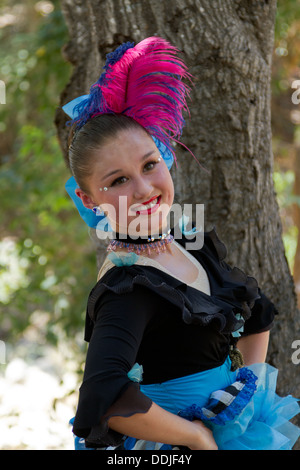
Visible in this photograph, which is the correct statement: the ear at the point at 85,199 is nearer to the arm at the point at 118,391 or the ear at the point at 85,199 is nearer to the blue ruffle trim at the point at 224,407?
the arm at the point at 118,391

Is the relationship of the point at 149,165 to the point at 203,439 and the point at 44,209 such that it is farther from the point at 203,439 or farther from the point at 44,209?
the point at 44,209

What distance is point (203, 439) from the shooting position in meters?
1.36

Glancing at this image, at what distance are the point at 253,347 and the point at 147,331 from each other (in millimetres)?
502

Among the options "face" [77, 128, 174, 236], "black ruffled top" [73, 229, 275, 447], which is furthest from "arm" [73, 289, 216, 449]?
"face" [77, 128, 174, 236]

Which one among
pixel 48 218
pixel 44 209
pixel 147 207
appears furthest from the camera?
pixel 44 209

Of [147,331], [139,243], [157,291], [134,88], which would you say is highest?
[134,88]

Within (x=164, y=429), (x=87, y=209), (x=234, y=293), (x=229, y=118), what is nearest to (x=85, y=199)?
(x=87, y=209)

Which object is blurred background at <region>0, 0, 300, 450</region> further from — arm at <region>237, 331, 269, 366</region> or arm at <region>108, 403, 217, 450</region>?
arm at <region>108, 403, 217, 450</region>

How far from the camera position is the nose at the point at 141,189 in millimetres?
1409

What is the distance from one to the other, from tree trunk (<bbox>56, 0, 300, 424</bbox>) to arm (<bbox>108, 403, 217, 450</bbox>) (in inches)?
35.5

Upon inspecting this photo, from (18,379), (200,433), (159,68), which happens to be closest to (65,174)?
(18,379)

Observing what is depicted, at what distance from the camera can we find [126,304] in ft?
4.27

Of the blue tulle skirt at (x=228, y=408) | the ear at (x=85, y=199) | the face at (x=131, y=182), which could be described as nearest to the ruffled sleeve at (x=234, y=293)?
the blue tulle skirt at (x=228, y=408)

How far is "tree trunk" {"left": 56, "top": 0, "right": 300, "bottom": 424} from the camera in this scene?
204 cm
